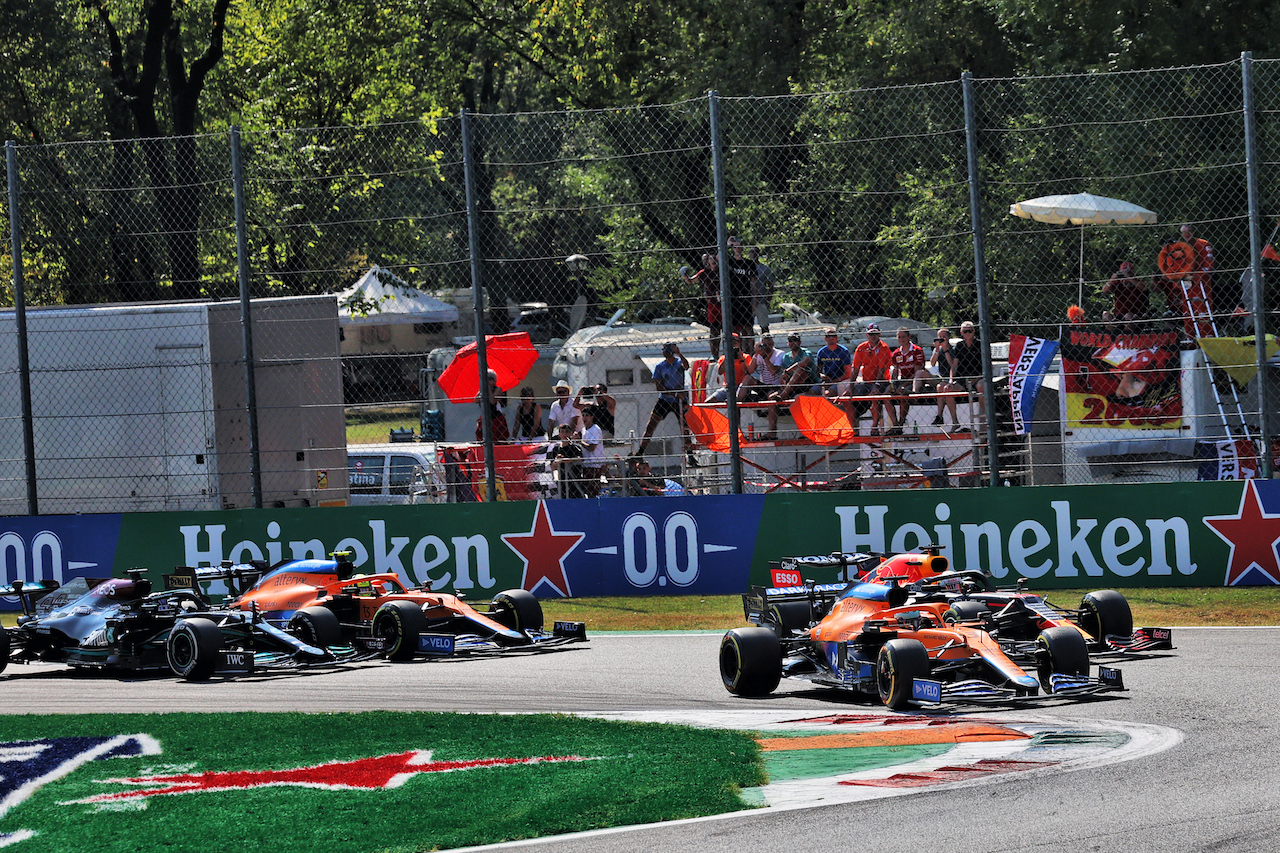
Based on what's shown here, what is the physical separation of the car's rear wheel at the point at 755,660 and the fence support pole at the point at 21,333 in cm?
977

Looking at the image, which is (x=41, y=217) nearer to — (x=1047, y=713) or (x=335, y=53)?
(x=1047, y=713)

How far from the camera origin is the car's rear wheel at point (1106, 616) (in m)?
11.8

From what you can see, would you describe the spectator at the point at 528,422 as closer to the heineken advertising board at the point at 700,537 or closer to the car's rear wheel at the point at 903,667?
the heineken advertising board at the point at 700,537

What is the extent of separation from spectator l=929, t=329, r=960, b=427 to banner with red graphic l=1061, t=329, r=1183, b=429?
1.14 m

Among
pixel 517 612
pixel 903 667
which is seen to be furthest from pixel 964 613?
pixel 517 612

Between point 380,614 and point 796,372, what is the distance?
5686 mm

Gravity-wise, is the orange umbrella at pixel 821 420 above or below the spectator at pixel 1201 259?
below

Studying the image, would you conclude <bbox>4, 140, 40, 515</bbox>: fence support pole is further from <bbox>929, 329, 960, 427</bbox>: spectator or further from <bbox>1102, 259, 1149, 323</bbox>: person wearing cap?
<bbox>1102, 259, 1149, 323</bbox>: person wearing cap

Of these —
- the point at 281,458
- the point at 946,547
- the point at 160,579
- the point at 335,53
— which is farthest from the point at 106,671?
the point at 335,53

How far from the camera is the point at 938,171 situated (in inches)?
656

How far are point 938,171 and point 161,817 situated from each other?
11316 mm

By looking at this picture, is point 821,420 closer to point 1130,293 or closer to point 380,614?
point 1130,293

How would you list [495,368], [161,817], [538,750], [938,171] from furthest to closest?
[495,368] → [938,171] → [538,750] → [161,817]

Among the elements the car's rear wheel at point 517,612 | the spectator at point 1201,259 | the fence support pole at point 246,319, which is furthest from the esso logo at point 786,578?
the fence support pole at point 246,319
